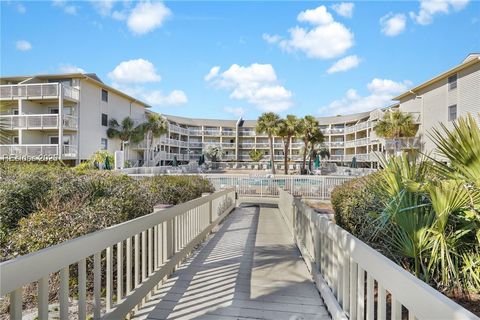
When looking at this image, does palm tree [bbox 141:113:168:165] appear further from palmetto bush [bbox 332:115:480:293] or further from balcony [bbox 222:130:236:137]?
palmetto bush [bbox 332:115:480:293]

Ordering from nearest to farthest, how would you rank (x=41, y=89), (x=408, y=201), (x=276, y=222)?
1. (x=408, y=201)
2. (x=276, y=222)
3. (x=41, y=89)

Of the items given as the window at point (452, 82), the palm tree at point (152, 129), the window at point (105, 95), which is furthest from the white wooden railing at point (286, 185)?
the palm tree at point (152, 129)

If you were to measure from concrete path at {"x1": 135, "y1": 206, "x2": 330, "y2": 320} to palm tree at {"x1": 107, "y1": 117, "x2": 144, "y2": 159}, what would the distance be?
2496cm

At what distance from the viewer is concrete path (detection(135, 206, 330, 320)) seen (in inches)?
123

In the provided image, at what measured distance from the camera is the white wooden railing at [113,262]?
155 centimetres

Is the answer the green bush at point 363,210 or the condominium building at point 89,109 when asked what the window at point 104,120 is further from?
the green bush at point 363,210

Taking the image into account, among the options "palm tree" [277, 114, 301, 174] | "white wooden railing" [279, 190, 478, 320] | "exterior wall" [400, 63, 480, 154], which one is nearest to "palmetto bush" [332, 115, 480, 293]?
"white wooden railing" [279, 190, 478, 320]

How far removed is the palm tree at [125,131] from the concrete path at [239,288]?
81.9 ft

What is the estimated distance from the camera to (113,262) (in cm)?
354

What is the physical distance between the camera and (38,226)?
3703 millimetres

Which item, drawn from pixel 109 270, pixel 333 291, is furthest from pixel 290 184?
pixel 109 270

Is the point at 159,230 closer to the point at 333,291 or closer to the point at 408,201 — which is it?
the point at 333,291

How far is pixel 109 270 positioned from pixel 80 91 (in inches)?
989

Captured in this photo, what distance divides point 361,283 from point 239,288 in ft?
6.34
